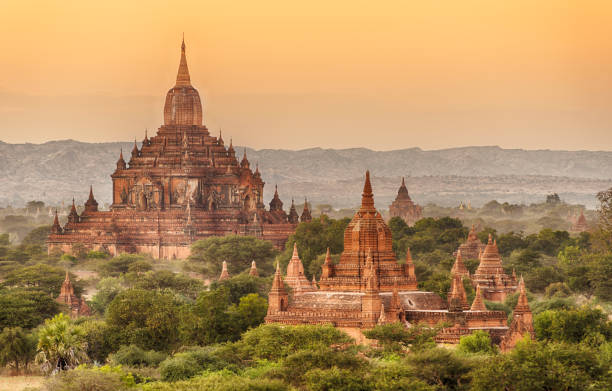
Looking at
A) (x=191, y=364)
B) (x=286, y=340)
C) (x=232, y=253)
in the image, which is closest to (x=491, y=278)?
(x=232, y=253)

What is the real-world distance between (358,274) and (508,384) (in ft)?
54.7

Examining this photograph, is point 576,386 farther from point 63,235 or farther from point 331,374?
point 63,235

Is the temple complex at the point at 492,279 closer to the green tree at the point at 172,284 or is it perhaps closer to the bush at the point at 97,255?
the green tree at the point at 172,284

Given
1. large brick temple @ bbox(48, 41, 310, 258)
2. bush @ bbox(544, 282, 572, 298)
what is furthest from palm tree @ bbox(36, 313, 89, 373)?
large brick temple @ bbox(48, 41, 310, 258)

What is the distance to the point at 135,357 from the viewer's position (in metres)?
62.4

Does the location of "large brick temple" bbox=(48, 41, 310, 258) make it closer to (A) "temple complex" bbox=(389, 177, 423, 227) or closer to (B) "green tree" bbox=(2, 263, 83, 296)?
(B) "green tree" bbox=(2, 263, 83, 296)

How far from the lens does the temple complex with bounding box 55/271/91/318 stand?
84.1 metres

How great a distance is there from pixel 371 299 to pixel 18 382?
12220 millimetres

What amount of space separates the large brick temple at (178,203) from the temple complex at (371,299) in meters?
53.6

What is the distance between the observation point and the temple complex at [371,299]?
61875 millimetres

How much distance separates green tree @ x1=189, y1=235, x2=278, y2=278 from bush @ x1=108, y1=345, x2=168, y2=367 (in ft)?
145

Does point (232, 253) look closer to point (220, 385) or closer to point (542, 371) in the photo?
point (220, 385)

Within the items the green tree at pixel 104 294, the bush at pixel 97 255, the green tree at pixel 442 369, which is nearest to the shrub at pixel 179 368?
the green tree at pixel 442 369

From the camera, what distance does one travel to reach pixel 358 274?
2584 inches
